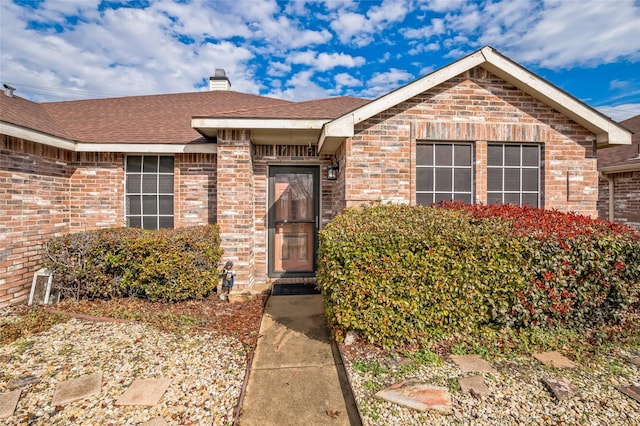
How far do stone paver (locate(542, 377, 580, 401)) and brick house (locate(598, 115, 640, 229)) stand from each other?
7.21m

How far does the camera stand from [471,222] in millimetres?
3680

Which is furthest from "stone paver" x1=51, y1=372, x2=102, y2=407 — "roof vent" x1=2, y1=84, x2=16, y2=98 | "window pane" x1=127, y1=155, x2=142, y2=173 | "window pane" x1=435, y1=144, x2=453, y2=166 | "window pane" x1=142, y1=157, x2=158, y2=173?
"roof vent" x1=2, y1=84, x2=16, y2=98

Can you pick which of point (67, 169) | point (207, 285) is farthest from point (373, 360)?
point (67, 169)

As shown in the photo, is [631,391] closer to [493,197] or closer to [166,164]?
[493,197]

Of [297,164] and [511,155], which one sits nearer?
[511,155]

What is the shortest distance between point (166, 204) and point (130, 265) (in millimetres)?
1911

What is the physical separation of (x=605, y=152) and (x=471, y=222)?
8811 mm

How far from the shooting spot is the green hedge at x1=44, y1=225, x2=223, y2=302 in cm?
451

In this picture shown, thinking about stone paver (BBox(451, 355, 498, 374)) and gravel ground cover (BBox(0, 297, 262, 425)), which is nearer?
gravel ground cover (BBox(0, 297, 262, 425))

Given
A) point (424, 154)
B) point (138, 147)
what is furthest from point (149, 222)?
point (424, 154)

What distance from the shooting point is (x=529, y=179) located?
5.08 metres

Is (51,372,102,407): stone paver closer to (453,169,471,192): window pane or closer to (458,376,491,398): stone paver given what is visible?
(458,376,491,398): stone paver

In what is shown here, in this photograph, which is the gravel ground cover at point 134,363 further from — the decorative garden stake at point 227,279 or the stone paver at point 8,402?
the decorative garden stake at point 227,279

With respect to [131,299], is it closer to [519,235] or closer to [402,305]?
[402,305]
